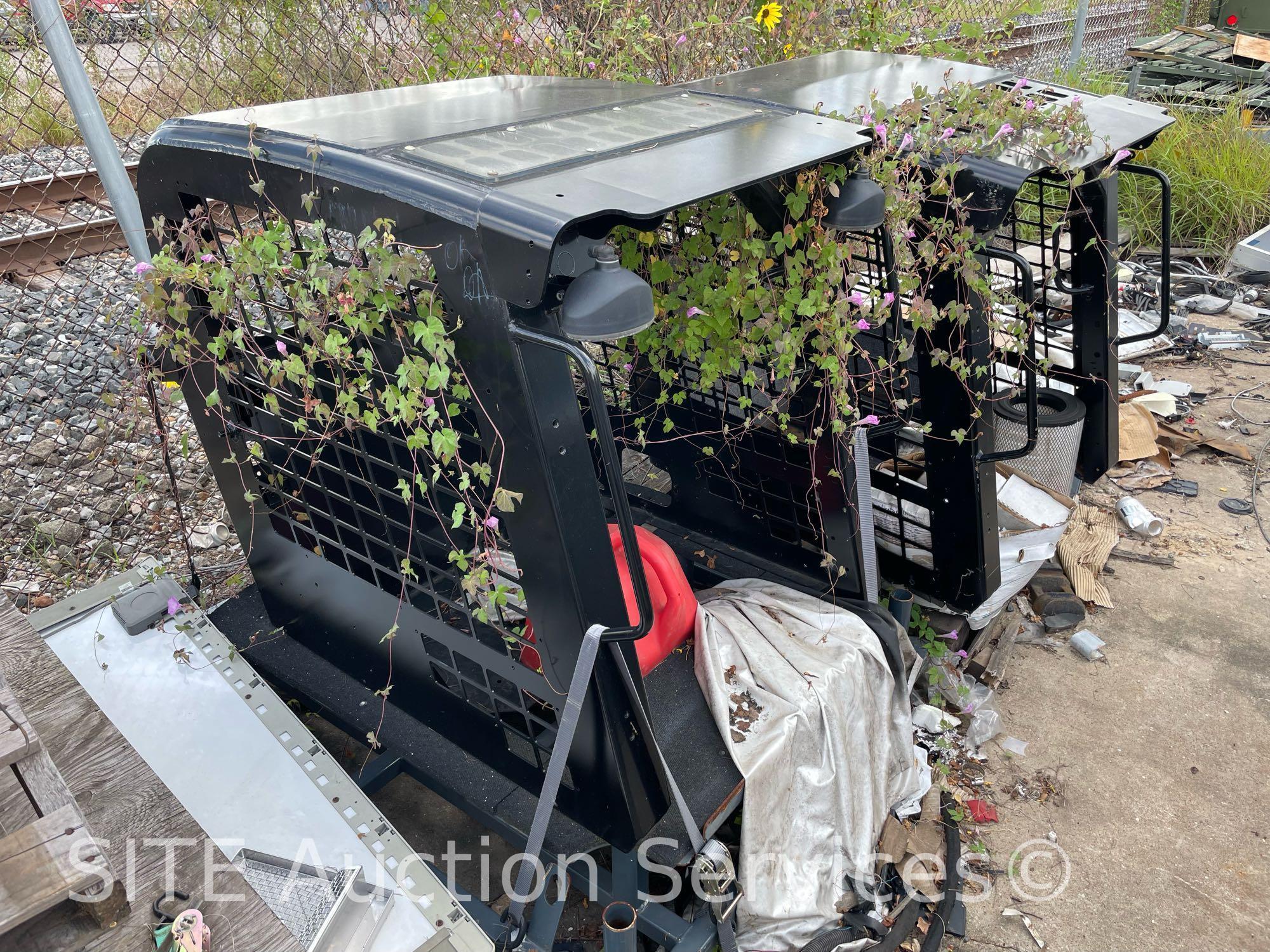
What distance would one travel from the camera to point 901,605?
8.72 ft

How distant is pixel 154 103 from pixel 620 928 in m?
4.64

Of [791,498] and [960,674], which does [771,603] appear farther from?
[960,674]

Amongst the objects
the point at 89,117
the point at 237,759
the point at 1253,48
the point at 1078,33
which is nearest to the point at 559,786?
the point at 237,759

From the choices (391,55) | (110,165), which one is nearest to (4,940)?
(110,165)

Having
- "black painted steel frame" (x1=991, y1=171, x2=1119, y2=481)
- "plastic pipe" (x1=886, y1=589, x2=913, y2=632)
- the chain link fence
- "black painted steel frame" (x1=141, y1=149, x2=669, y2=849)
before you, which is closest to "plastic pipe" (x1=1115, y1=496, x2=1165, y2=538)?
"black painted steel frame" (x1=991, y1=171, x2=1119, y2=481)

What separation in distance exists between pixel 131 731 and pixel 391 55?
2957mm

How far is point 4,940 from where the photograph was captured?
1.28 meters

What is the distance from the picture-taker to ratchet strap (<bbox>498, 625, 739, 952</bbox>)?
60.8 inches

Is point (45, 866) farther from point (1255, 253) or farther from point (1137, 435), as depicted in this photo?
point (1255, 253)

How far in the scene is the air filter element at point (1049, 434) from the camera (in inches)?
108

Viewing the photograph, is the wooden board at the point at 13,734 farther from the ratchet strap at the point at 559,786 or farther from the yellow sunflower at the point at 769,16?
the yellow sunflower at the point at 769,16

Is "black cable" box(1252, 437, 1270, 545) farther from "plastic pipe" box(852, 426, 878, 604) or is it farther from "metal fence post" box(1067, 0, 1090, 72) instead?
"metal fence post" box(1067, 0, 1090, 72)

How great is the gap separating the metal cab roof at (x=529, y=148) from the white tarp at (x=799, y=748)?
1183 mm

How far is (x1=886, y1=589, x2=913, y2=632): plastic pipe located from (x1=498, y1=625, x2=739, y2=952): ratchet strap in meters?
1.04
